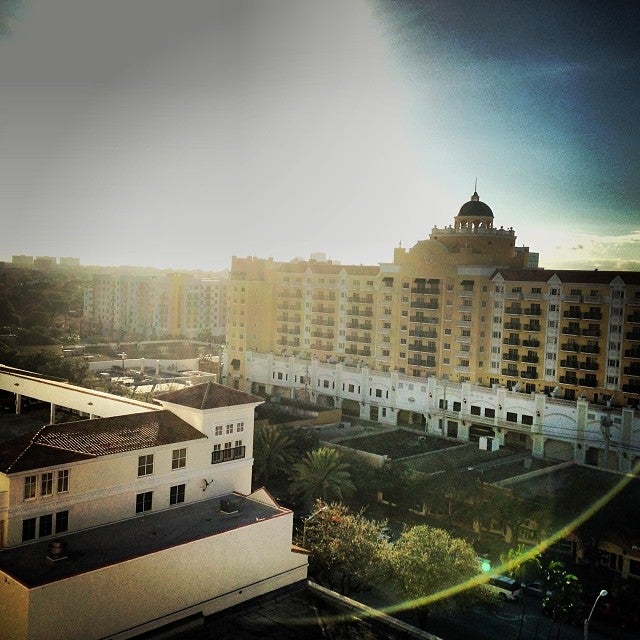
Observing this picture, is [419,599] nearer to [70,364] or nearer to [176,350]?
[70,364]

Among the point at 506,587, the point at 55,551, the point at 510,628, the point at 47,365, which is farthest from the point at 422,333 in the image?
the point at 55,551

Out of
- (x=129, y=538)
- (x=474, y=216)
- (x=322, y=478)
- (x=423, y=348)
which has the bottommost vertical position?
(x=322, y=478)

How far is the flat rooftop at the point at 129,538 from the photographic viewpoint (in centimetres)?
909

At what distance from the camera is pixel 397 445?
25.0 metres

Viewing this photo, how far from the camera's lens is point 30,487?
10.0m

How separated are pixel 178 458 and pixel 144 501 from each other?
956 millimetres

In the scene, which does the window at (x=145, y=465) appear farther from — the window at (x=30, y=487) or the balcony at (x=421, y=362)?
the balcony at (x=421, y=362)

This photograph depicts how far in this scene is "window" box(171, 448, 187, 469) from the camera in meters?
12.0

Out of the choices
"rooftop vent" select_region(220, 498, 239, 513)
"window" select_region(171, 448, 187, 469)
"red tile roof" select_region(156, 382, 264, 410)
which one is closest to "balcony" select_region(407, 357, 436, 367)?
"red tile roof" select_region(156, 382, 264, 410)

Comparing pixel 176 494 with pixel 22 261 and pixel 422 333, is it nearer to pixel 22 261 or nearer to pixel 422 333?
pixel 422 333

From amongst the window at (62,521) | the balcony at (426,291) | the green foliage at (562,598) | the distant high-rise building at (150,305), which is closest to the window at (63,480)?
the window at (62,521)

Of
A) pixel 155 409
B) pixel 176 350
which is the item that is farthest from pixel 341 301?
pixel 155 409

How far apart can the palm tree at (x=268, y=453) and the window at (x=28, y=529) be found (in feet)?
31.6

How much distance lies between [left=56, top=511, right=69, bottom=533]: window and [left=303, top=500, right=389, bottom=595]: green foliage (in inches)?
183
